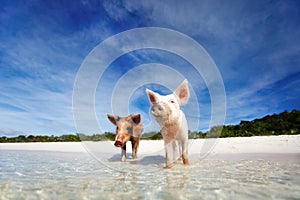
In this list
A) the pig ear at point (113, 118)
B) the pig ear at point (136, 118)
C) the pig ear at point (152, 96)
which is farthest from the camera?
the pig ear at point (113, 118)

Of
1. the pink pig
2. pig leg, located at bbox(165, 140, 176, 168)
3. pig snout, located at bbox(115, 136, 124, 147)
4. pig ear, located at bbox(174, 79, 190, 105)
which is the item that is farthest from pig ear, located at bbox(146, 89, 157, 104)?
pig snout, located at bbox(115, 136, 124, 147)

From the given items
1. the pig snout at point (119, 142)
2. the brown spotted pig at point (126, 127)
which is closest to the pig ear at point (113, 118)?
the brown spotted pig at point (126, 127)

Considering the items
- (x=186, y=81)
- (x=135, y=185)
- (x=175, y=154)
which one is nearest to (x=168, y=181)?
(x=135, y=185)

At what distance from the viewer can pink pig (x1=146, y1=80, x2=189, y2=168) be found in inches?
202

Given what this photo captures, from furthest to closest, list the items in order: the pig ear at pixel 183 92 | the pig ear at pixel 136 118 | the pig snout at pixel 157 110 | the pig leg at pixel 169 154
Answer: the pig ear at pixel 136 118
the pig ear at pixel 183 92
the pig leg at pixel 169 154
the pig snout at pixel 157 110

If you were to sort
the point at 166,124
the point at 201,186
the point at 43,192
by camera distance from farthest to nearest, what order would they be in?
the point at 166,124 → the point at 201,186 → the point at 43,192

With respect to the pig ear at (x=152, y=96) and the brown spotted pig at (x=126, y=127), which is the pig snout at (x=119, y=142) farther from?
the pig ear at (x=152, y=96)

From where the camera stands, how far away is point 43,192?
3.13 m

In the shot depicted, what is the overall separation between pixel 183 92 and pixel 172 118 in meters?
1.09

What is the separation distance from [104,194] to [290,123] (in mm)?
19883

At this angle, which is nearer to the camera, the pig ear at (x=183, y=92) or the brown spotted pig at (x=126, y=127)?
the pig ear at (x=183, y=92)

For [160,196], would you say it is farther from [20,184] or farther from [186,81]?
[186,81]

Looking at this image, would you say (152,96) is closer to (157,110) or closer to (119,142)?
(157,110)

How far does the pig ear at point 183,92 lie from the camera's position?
5969 mm
